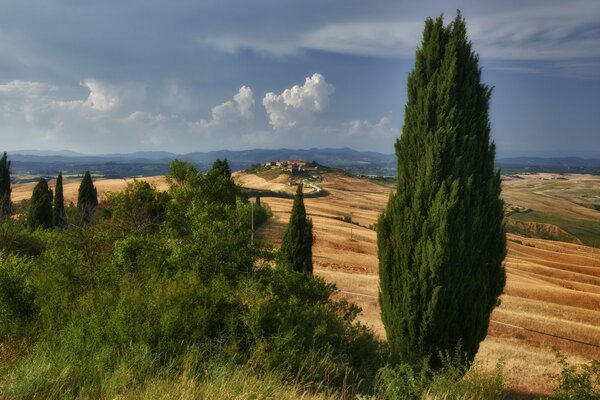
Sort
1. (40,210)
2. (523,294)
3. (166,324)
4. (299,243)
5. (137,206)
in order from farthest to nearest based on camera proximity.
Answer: (40,210), (523,294), (137,206), (299,243), (166,324)

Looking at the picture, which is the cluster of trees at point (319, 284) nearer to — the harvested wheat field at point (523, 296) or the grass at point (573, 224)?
the harvested wheat field at point (523, 296)

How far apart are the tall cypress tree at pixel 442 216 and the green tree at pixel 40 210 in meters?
39.6

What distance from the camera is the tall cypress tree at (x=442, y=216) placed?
464 inches

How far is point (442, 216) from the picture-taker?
11.7 m

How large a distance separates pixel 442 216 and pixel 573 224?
5615 inches

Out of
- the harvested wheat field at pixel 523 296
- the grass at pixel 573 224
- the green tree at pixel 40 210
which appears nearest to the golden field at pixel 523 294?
the harvested wheat field at pixel 523 296

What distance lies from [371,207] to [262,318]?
9697 cm

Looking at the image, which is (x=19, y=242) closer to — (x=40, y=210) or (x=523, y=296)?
(x=40, y=210)

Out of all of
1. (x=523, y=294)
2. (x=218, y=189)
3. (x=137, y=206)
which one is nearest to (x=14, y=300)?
(x=137, y=206)

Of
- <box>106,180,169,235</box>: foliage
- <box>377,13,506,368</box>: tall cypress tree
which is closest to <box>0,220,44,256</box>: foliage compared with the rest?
<box>106,180,169,235</box>: foliage

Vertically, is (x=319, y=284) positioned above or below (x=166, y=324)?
below

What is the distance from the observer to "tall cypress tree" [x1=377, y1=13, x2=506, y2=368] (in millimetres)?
11781

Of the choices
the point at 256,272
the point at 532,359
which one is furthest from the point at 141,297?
the point at 532,359

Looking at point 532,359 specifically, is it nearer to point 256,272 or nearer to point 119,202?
point 256,272
